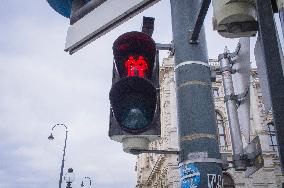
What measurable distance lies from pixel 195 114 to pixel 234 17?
103cm

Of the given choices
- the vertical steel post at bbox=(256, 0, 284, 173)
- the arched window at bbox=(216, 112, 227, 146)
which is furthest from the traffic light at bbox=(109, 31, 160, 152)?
the arched window at bbox=(216, 112, 227, 146)

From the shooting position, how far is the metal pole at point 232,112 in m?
2.71

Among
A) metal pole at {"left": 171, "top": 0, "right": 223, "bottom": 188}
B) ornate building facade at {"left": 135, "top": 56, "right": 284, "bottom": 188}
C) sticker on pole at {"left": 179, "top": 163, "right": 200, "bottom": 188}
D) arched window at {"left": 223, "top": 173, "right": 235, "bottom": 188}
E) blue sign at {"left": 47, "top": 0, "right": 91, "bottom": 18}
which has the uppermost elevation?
ornate building facade at {"left": 135, "top": 56, "right": 284, "bottom": 188}

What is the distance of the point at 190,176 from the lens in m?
2.30

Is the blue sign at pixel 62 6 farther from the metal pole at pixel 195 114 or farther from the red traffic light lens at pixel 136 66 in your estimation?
the metal pole at pixel 195 114

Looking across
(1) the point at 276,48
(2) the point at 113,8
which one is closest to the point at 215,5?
(1) the point at 276,48

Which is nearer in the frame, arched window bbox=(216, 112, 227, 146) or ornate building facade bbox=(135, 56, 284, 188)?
ornate building facade bbox=(135, 56, 284, 188)

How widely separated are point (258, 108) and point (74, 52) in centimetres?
3077

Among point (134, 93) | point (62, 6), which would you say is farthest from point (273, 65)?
point (62, 6)

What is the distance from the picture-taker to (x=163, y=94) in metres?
31.0

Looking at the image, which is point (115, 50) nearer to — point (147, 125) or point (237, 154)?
point (147, 125)

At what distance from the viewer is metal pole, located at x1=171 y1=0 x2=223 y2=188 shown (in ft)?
7.51

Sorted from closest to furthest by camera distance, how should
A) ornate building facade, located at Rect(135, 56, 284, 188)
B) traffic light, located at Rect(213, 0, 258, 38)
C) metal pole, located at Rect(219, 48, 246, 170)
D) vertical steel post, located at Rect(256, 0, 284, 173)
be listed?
vertical steel post, located at Rect(256, 0, 284, 173) < traffic light, located at Rect(213, 0, 258, 38) < metal pole, located at Rect(219, 48, 246, 170) < ornate building facade, located at Rect(135, 56, 284, 188)

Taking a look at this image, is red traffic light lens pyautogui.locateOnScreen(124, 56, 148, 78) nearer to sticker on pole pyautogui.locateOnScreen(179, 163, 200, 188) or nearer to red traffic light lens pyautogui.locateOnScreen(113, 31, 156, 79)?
red traffic light lens pyautogui.locateOnScreen(113, 31, 156, 79)
